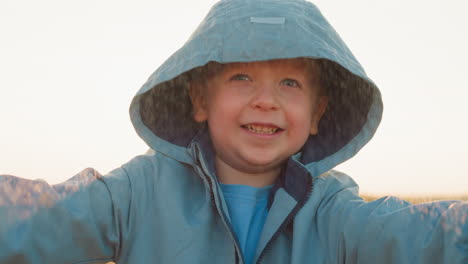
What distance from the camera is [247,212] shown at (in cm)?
279

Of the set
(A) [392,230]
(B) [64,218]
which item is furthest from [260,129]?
(B) [64,218]

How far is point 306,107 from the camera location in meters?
2.87

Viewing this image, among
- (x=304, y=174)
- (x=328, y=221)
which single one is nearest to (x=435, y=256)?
(x=328, y=221)

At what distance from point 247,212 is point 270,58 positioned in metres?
0.81

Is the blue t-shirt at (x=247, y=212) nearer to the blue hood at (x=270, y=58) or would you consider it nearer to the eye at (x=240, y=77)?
the blue hood at (x=270, y=58)

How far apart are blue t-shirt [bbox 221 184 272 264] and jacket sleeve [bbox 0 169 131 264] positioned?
57cm

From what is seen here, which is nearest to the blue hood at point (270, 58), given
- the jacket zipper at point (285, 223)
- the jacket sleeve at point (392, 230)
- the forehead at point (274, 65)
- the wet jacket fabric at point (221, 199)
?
the wet jacket fabric at point (221, 199)

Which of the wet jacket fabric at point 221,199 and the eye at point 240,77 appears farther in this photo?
the eye at point 240,77

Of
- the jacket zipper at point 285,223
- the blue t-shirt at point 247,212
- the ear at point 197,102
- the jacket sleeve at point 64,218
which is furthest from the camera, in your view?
the ear at point 197,102

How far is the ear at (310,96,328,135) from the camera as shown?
311cm

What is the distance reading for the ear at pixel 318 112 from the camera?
3109 mm

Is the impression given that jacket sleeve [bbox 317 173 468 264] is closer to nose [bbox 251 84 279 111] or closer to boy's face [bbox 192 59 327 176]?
boy's face [bbox 192 59 327 176]

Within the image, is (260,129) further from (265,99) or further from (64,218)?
(64,218)

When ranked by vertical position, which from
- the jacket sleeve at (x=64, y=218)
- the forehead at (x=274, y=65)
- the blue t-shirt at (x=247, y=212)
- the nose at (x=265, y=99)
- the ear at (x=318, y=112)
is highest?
the forehead at (x=274, y=65)
